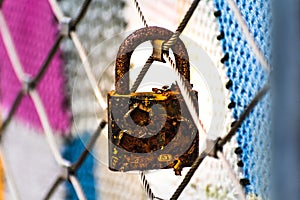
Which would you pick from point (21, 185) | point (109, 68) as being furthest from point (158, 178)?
point (21, 185)

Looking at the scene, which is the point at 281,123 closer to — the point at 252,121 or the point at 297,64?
the point at 297,64

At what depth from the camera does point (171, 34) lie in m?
0.55

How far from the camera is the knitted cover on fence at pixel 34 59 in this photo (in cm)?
121

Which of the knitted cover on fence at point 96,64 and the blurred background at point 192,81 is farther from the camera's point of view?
the knitted cover on fence at point 96,64

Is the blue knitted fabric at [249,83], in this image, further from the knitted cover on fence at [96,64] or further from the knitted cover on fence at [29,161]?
the knitted cover on fence at [29,161]

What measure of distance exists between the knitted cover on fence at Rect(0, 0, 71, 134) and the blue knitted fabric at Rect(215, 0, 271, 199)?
22.4 inches

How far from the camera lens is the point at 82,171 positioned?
114 cm

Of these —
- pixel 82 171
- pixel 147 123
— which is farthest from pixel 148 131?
pixel 82 171

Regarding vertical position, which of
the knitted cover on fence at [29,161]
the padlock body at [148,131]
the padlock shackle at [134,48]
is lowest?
the knitted cover on fence at [29,161]

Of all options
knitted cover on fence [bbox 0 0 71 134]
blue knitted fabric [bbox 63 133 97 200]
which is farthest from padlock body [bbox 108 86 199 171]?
knitted cover on fence [bbox 0 0 71 134]

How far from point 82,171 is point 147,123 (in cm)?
63

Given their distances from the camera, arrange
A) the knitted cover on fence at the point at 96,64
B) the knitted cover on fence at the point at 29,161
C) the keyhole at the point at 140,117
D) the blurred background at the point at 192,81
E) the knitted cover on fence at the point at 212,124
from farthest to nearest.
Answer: the knitted cover on fence at the point at 29,161 < the knitted cover on fence at the point at 96,64 < the knitted cover on fence at the point at 212,124 < the keyhole at the point at 140,117 < the blurred background at the point at 192,81

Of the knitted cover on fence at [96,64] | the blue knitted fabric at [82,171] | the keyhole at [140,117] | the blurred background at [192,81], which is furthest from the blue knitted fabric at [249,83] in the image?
the blue knitted fabric at [82,171]

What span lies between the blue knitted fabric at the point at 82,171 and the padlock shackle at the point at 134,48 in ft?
1.82
